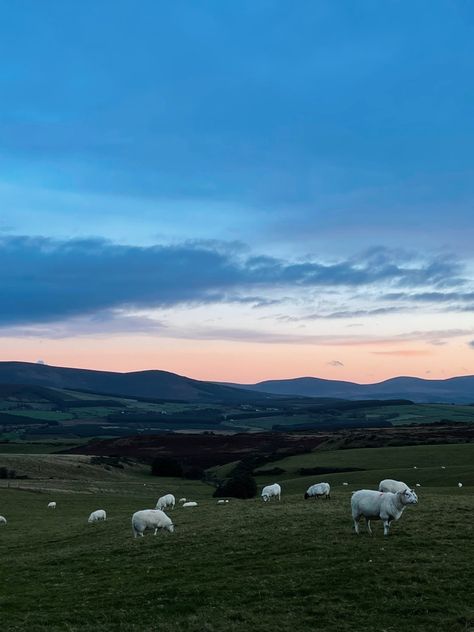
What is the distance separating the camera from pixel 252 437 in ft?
512

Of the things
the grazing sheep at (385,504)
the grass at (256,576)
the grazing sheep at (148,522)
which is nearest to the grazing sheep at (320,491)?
the grass at (256,576)

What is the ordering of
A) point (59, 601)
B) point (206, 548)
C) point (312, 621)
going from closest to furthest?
1. point (312, 621)
2. point (59, 601)
3. point (206, 548)

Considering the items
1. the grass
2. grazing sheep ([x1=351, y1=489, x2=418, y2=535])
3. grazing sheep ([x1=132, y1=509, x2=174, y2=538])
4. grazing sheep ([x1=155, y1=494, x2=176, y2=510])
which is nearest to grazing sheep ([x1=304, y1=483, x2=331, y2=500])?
the grass

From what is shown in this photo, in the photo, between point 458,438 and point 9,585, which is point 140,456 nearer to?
point 458,438

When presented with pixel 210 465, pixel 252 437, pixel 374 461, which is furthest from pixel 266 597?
pixel 252 437

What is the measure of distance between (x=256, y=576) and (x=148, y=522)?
10.2 m

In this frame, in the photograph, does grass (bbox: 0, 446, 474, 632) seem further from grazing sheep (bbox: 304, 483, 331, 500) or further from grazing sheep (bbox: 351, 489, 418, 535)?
grazing sheep (bbox: 304, 483, 331, 500)

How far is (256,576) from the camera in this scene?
1805 cm

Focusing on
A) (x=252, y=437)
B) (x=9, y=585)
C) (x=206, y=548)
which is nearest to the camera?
(x=9, y=585)

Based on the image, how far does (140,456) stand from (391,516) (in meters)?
109

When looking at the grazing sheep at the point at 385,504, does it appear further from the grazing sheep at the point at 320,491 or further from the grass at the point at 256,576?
the grazing sheep at the point at 320,491

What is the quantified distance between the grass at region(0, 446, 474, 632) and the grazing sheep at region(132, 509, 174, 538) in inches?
39.4

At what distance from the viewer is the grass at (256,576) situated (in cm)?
1462

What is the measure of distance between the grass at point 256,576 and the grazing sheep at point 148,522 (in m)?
1.00
